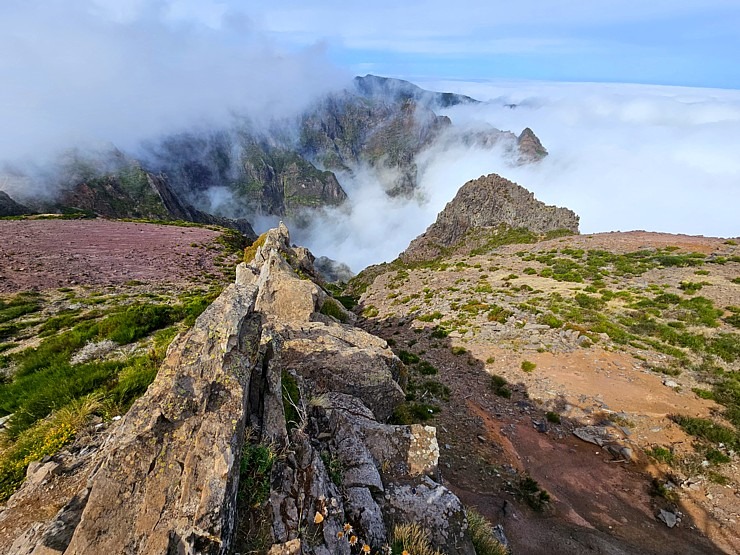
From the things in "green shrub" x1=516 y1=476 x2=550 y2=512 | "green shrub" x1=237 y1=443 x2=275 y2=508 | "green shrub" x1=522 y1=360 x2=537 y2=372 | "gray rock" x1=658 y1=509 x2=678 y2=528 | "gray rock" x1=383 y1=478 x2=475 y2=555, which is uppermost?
"green shrub" x1=237 y1=443 x2=275 y2=508

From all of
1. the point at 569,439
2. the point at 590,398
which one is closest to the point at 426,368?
the point at 569,439

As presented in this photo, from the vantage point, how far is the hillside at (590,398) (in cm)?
1313

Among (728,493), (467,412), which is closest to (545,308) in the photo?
(467,412)

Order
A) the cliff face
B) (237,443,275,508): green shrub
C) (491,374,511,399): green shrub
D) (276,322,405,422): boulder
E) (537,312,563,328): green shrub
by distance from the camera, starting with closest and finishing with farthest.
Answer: the cliff face → (237,443,275,508): green shrub → (276,322,405,422): boulder → (491,374,511,399): green shrub → (537,312,563,328): green shrub

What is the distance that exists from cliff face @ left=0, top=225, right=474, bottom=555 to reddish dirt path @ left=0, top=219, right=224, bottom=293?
28.0m

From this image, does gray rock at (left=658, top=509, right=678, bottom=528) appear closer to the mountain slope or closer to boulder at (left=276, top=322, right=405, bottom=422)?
boulder at (left=276, top=322, right=405, bottom=422)

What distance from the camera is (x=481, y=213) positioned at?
335 feet

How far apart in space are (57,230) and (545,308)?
63.7 m

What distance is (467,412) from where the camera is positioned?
63.8 feet

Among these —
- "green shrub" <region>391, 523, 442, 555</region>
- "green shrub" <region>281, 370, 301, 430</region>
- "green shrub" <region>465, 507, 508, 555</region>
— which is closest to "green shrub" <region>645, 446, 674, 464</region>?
"green shrub" <region>465, 507, 508, 555</region>

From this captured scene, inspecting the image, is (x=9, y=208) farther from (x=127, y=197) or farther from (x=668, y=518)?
(x=668, y=518)

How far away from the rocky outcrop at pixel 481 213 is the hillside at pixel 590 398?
54.3 metres

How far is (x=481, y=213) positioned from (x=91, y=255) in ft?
302

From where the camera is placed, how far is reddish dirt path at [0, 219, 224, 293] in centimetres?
2933
